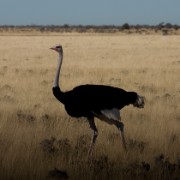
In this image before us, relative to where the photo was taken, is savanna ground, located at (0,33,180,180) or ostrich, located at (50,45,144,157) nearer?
savanna ground, located at (0,33,180,180)

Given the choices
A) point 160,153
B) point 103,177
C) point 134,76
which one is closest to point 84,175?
point 103,177

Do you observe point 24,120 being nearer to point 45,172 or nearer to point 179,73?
point 45,172

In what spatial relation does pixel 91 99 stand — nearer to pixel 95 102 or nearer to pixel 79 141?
pixel 95 102

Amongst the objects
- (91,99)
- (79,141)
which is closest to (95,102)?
(91,99)

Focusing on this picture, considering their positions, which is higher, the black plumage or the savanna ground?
the black plumage

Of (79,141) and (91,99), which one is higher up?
(91,99)

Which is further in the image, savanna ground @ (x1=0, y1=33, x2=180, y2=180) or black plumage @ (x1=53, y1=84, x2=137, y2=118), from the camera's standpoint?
black plumage @ (x1=53, y1=84, x2=137, y2=118)

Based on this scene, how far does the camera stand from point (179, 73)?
845 inches

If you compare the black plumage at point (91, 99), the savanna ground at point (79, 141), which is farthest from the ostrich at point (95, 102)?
the savanna ground at point (79, 141)

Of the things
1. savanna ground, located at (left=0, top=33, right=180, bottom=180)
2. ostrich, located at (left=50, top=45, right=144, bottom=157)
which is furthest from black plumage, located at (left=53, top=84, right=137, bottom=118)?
savanna ground, located at (left=0, top=33, right=180, bottom=180)

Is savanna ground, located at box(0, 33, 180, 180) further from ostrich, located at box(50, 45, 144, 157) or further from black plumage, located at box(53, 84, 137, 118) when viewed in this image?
black plumage, located at box(53, 84, 137, 118)

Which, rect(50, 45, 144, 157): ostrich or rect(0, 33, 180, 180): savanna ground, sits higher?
rect(50, 45, 144, 157): ostrich

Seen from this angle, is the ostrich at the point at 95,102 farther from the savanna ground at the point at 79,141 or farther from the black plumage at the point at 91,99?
the savanna ground at the point at 79,141

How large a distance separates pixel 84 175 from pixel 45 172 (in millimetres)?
454
